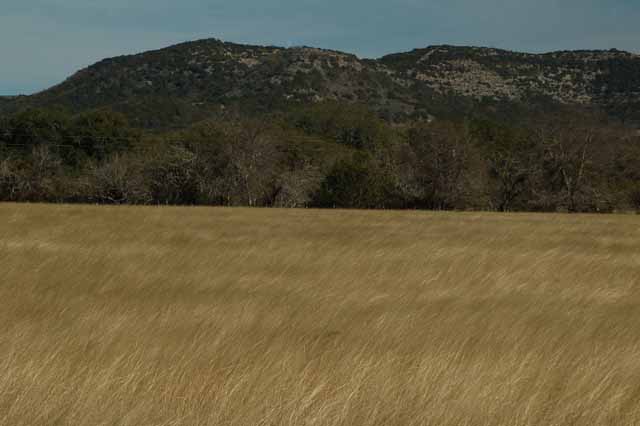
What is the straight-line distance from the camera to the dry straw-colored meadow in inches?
133

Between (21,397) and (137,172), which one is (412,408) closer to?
(21,397)

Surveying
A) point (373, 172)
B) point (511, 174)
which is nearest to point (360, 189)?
point (373, 172)

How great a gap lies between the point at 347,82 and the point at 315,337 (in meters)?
99.3

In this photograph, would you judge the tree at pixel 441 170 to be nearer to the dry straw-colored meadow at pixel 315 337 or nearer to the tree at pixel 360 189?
the tree at pixel 360 189

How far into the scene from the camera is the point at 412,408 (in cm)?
339

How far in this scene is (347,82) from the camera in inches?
3999

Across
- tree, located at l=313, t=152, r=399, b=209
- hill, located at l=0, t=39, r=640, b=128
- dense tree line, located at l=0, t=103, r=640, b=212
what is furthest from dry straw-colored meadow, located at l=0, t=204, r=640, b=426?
hill, located at l=0, t=39, r=640, b=128

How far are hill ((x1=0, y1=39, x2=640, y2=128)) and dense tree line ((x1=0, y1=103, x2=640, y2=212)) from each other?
41.1 meters

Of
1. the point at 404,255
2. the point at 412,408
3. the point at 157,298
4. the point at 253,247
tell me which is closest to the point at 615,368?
the point at 412,408

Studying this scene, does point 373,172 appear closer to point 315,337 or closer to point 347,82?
point 315,337

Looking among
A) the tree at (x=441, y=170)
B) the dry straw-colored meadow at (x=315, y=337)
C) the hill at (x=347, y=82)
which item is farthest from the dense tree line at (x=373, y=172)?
the hill at (x=347, y=82)

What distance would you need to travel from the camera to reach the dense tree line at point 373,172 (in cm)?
3422

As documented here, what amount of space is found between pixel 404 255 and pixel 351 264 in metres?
1.38

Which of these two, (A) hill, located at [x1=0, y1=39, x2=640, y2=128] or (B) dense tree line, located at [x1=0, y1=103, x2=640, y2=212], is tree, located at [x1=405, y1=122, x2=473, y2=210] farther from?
(A) hill, located at [x1=0, y1=39, x2=640, y2=128]
